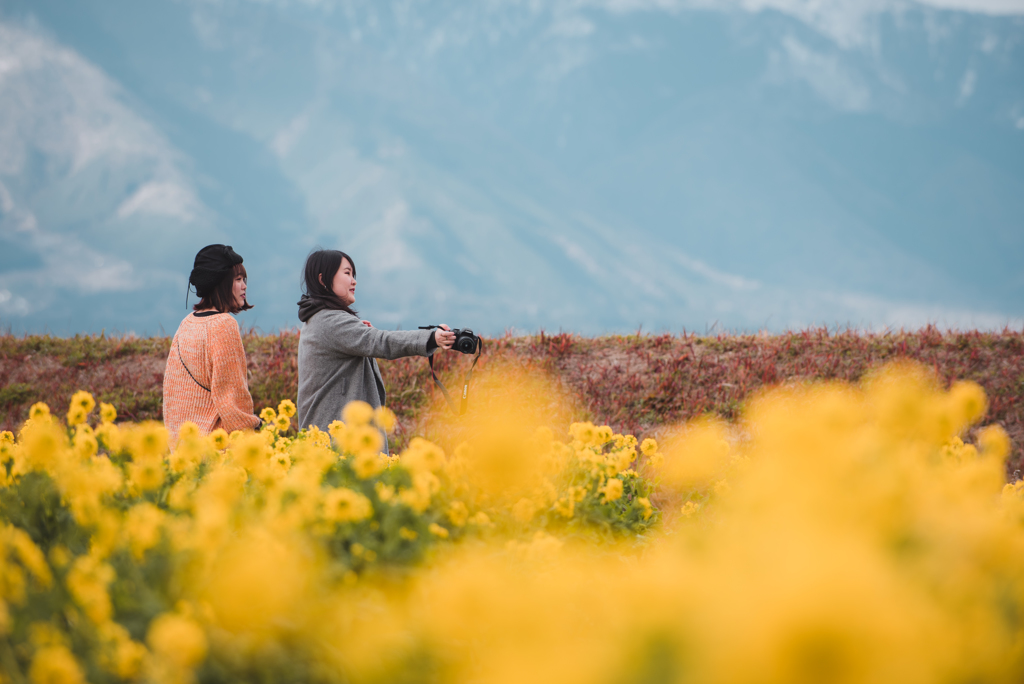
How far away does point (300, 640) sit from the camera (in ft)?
5.35

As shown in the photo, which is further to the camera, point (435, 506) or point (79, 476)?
point (435, 506)

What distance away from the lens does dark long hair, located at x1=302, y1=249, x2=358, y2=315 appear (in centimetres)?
414

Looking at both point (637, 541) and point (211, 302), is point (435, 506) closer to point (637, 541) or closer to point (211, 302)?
point (637, 541)

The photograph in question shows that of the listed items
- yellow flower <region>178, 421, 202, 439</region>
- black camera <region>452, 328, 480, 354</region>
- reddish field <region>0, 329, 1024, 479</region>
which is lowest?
yellow flower <region>178, 421, 202, 439</region>

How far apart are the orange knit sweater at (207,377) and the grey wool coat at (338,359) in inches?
16.2

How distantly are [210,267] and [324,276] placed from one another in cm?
75

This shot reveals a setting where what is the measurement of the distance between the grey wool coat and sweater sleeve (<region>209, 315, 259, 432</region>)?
1.34 ft

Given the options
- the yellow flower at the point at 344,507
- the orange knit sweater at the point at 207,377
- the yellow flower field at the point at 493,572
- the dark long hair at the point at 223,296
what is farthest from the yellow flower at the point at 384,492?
the dark long hair at the point at 223,296

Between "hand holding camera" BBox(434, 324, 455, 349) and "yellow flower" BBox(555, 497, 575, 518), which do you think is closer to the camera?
"yellow flower" BBox(555, 497, 575, 518)

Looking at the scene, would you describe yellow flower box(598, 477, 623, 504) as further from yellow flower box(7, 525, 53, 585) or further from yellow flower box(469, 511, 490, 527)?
yellow flower box(7, 525, 53, 585)

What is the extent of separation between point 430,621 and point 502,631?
26 cm

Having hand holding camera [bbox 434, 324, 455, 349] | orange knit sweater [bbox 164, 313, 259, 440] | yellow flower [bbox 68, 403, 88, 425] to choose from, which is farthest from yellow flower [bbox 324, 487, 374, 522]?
orange knit sweater [bbox 164, 313, 259, 440]

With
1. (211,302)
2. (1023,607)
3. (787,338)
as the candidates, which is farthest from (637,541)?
(787,338)

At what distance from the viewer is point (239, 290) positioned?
164 inches
